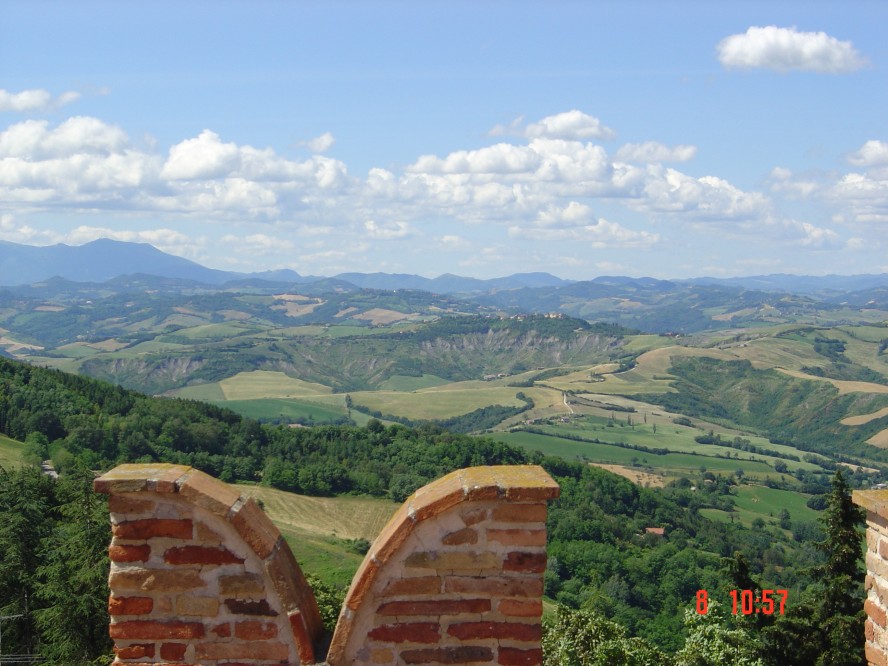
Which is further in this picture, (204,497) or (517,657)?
(517,657)

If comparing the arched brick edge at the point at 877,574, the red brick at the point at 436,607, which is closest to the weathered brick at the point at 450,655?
the red brick at the point at 436,607

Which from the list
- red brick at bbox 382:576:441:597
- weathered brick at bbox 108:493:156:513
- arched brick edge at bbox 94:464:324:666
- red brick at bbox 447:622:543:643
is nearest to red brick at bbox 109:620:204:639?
arched brick edge at bbox 94:464:324:666

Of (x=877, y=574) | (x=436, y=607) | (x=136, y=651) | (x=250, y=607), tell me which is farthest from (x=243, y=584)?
(x=877, y=574)

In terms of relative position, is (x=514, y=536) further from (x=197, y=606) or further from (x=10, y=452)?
(x=10, y=452)

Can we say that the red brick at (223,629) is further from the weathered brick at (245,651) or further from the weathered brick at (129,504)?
the weathered brick at (129,504)

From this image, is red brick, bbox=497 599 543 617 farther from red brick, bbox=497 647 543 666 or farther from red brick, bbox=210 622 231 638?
red brick, bbox=210 622 231 638

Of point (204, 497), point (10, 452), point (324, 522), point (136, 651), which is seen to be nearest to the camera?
point (204, 497)

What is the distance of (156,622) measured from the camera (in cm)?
474

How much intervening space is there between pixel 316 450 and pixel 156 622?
100 meters

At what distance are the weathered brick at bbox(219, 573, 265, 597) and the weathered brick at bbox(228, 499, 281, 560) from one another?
172 millimetres

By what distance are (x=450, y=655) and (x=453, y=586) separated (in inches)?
17.9

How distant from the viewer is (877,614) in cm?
543

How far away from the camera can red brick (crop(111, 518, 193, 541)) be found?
465cm

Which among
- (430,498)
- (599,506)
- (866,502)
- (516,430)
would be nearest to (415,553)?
(430,498)
